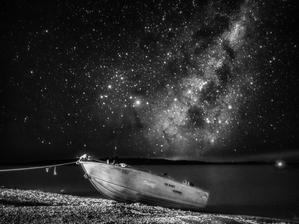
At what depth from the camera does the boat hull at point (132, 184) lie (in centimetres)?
1781

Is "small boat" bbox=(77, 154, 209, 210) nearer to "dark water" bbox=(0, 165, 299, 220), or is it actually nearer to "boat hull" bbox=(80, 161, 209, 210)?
"boat hull" bbox=(80, 161, 209, 210)

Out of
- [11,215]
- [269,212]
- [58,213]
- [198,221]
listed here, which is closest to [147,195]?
[198,221]

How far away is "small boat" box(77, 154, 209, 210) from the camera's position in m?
17.8

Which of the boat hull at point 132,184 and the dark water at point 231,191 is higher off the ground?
the boat hull at point 132,184

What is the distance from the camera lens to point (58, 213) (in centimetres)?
1230

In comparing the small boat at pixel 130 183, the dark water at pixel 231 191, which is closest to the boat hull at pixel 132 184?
the small boat at pixel 130 183

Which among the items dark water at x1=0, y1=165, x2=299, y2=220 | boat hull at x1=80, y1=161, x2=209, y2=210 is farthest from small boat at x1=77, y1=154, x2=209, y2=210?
dark water at x1=0, y1=165, x2=299, y2=220

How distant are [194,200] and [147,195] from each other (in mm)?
4036

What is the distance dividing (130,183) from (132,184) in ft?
0.48

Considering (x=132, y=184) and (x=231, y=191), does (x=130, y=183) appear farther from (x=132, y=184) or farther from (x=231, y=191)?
(x=231, y=191)

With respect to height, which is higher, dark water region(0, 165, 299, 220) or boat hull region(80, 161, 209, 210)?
boat hull region(80, 161, 209, 210)

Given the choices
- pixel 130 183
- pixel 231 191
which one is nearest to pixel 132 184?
pixel 130 183

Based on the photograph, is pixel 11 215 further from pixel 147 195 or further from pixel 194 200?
pixel 194 200

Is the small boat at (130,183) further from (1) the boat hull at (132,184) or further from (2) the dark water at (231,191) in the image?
(2) the dark water at (231,191)
